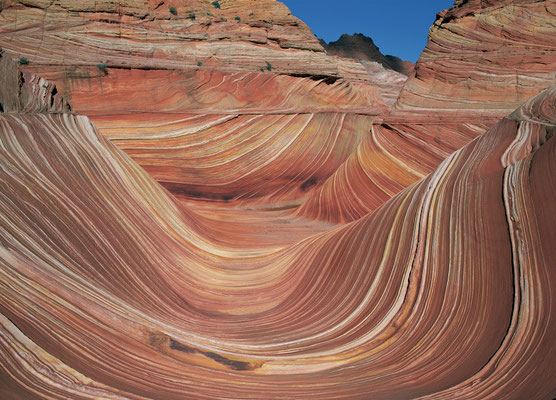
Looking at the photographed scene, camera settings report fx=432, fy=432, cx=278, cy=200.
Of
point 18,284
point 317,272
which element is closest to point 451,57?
point 317,272

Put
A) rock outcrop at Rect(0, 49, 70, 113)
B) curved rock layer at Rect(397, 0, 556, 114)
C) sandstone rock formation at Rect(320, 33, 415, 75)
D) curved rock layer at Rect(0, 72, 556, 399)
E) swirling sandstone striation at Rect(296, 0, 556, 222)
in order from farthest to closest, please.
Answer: sandstone rock formation at Rect(320, 33, 415, 75) < curved rock layer at Rect(397, 0, 556, 114) < swirling sandstone striation at Rect(296, 0, 556, 222) < rock outcrop at Rect(0, 49, 70, 113) < curved rock layer at Rect(0, 72, 556, 399)

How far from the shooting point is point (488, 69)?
19.4 ft

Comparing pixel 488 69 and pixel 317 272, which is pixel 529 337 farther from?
pixel 488 69

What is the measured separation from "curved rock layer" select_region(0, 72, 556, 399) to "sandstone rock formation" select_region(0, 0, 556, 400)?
0.01 metres

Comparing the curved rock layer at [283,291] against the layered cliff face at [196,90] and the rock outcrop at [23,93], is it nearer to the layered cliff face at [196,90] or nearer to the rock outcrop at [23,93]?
the rock outcrop at [23,93]

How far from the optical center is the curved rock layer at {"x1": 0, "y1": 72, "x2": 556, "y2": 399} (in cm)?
165

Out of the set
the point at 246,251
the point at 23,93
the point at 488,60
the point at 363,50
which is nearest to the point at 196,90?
the point at 23,93

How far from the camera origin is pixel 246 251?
429 centimetres

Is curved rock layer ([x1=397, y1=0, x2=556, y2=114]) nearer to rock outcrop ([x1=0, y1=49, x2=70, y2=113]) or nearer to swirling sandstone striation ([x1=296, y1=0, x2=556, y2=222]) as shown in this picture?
swirling sandstone striation ([x1=296, y1=0, x2=556, y2=222])

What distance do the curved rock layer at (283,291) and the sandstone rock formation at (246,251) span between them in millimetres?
11

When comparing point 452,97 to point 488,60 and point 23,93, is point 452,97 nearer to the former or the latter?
point 488,60

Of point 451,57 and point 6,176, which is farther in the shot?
point 451,57

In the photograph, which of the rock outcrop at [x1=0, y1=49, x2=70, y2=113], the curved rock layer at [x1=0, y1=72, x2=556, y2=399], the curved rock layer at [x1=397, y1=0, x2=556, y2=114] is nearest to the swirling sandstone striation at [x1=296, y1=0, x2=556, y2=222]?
the curved rock layer at [x1=397, y1=0, x2=556, y2=114]

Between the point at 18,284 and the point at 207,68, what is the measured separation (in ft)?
18.9
